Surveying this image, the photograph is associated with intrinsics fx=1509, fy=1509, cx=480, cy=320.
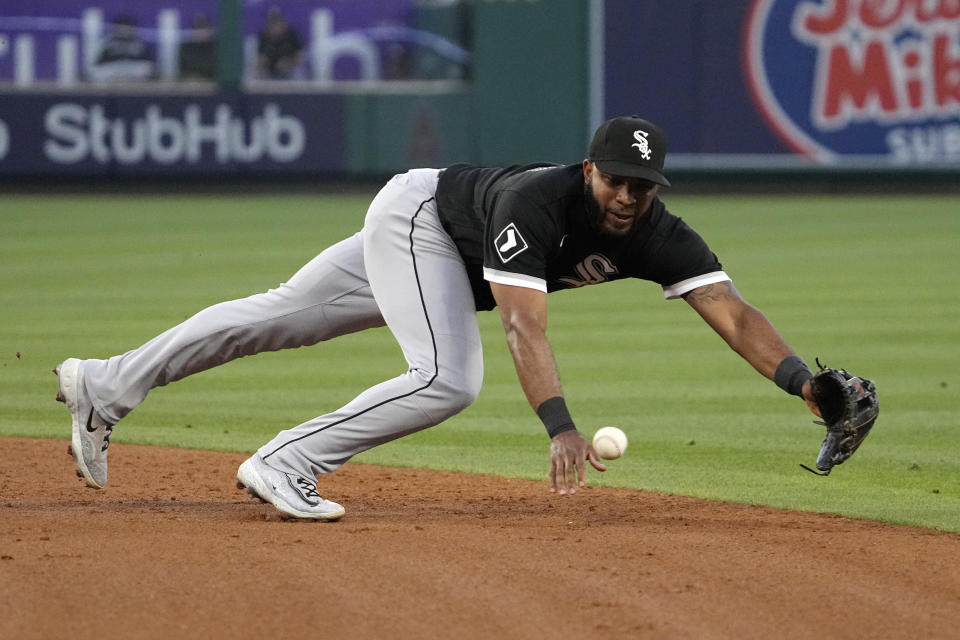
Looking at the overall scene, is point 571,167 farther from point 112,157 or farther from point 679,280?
point 112,157

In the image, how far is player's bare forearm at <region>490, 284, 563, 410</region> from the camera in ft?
15.1

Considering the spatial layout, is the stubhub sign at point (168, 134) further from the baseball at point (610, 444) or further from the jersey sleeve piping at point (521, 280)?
the baseball at point (610, 444)

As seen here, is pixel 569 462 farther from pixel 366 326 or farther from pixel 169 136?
pixel 169 136

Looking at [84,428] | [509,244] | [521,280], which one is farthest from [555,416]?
[84,428]

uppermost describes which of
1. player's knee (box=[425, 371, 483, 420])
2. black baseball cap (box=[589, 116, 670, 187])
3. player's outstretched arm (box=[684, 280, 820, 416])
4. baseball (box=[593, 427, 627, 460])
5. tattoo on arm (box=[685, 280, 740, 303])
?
black baseball cap (box=[589, 116, 670, 187])

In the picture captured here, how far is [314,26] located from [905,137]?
8284 millimetres

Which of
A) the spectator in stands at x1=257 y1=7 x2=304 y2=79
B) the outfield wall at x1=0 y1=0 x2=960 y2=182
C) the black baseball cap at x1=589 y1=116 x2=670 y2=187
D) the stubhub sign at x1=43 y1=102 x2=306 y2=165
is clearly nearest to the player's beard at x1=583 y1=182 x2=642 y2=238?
the black baseball cap at x1=589 y1=116 x2=670 y2=187

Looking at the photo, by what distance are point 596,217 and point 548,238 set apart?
173 millimetres

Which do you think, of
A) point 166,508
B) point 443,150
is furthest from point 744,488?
point 443,150

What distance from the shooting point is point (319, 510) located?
5070 millimetres

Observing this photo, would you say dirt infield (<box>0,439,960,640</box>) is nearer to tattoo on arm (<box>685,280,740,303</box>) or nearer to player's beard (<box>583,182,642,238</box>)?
tattoo on arm (<box>685,280,740,303</box>)

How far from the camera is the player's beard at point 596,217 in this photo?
187 inches

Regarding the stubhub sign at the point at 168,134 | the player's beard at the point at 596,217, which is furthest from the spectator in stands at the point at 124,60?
the player's beard at the point at 596,217

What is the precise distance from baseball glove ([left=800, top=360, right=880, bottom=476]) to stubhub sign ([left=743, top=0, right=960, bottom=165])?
1611 cm
